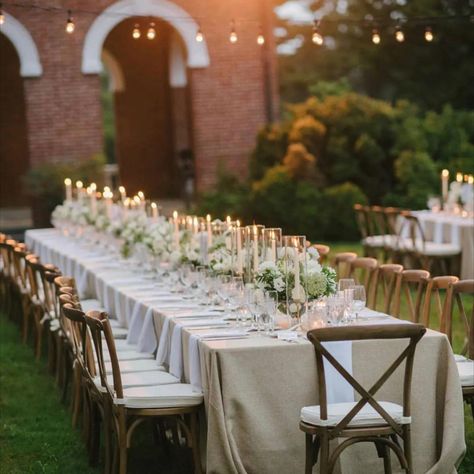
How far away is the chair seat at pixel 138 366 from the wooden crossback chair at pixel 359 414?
Result: 1.62 metres

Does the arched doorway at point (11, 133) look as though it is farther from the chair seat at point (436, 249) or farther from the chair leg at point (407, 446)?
the chair leg at point (407, 446)

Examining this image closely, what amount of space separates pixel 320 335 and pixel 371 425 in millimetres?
491

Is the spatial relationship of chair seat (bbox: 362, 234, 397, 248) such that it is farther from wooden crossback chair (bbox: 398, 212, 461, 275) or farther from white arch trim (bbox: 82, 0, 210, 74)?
white arch trim (bbox: 82, 0, 210, 74)

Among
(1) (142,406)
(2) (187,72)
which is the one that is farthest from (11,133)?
(1) (142,406)

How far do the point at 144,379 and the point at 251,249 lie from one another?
1.13 m

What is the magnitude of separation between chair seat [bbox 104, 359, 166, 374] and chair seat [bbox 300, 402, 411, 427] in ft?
5.26

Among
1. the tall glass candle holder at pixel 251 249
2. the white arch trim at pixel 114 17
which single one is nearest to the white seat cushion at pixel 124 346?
the tall glass candle holder at pixel 251 249

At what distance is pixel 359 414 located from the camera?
5.67 m

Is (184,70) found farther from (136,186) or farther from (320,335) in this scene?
(320,335)

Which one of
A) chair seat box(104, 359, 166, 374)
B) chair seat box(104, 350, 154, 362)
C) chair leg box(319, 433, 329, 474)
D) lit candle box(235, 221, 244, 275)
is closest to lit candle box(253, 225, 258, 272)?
lit candle box(235, 221, 244, 275)

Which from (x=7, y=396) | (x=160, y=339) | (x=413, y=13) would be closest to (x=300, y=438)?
(x=160, y=339)

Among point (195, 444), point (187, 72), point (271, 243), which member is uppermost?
point (187, 72)

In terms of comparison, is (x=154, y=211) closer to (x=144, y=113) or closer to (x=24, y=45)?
(x=24, y=45)

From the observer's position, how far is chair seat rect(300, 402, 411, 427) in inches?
Answer: 222
